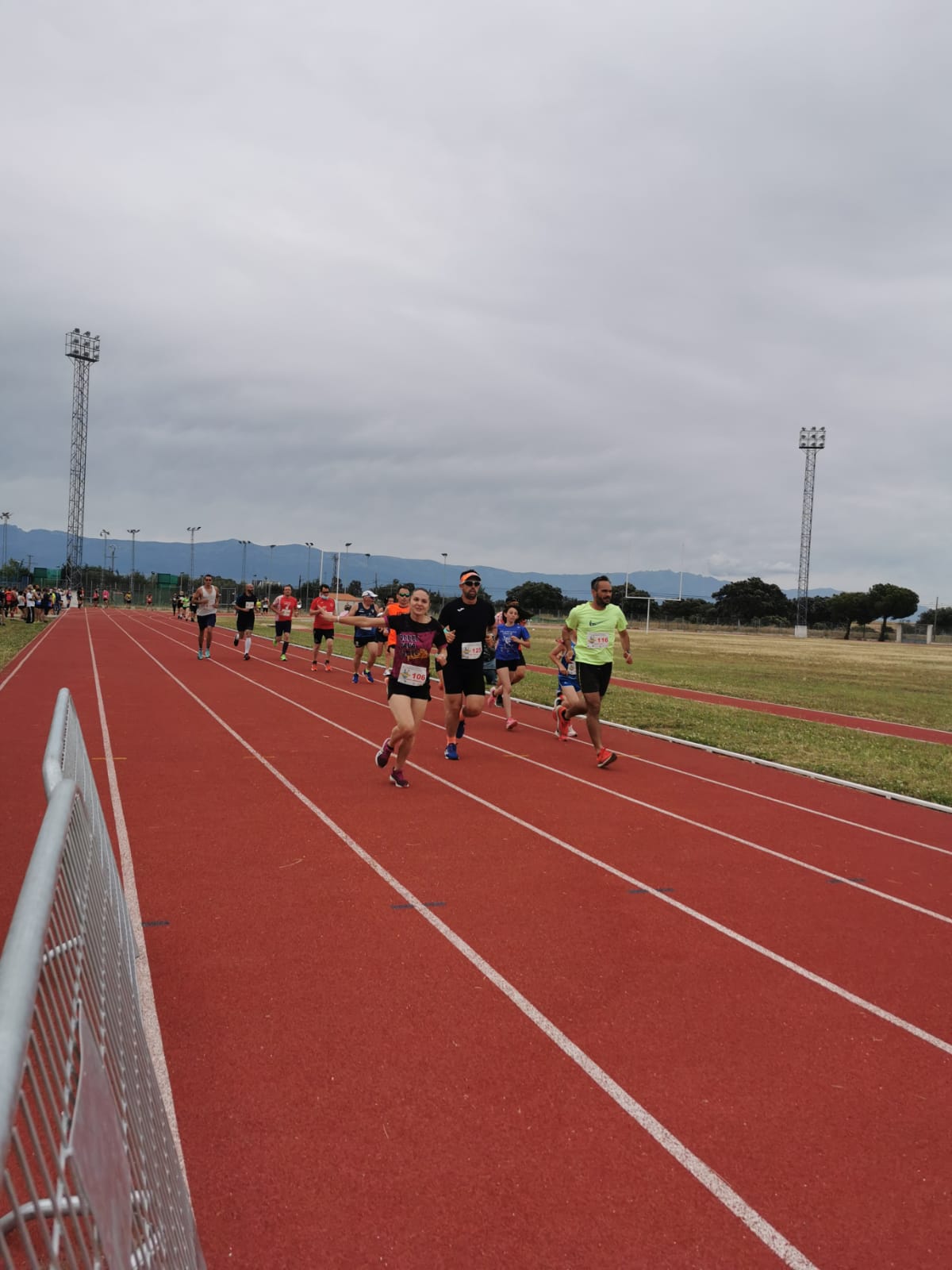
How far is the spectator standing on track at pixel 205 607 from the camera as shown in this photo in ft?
65.9

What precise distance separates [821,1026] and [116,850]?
4.57 m

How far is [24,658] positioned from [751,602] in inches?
4308

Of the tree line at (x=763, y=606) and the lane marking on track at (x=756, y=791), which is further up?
the tree line at (x=763, y=606)

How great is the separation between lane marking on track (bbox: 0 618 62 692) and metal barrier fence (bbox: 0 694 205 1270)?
13939mm

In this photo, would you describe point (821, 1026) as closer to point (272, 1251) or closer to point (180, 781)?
point (272, 1251)

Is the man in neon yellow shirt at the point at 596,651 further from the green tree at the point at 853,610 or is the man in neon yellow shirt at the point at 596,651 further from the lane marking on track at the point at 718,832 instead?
the green tree at the point at 853,610

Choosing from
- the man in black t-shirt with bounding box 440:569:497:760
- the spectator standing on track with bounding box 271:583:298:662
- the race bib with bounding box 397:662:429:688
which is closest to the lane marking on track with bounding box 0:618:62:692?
the spectator standing on track with bounding box 271:583:298:662

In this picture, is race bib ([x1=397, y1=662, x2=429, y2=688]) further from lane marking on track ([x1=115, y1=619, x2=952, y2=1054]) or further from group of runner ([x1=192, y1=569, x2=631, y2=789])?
lane marking on track ([x1=115, y1=619, x2=952, y2=1054])

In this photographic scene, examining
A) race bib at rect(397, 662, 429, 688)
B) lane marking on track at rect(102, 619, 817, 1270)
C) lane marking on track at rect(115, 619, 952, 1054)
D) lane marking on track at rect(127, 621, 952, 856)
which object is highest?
race bib at rect(397, 662, 429, 688)

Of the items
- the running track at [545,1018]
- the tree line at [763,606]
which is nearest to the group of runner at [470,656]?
the running track at [545,1018]

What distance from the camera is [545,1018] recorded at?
418 centimetres

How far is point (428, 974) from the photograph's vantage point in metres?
Result: 4.59

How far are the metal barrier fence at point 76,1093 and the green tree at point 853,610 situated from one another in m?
116

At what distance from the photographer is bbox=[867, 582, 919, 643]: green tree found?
110 m
